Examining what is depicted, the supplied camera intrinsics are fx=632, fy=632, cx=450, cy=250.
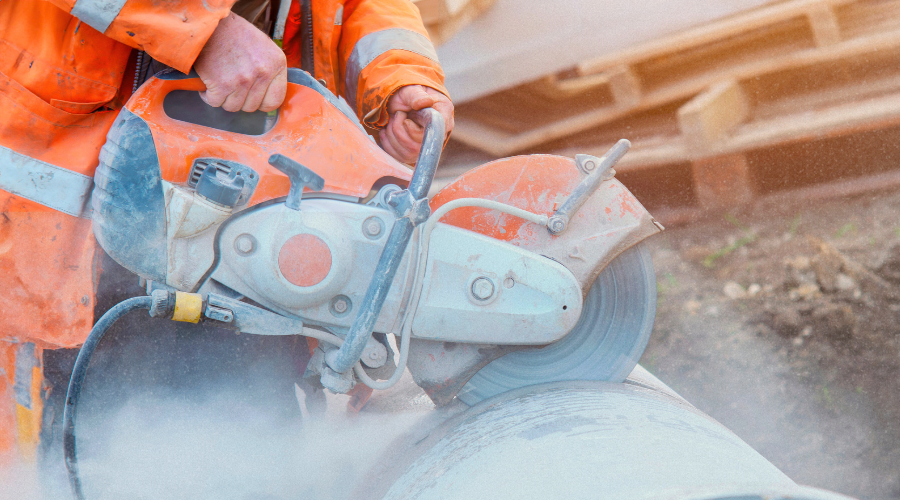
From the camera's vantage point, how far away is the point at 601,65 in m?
2.21

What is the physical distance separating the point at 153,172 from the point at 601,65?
1658mm

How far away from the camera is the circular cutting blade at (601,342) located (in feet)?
3.71

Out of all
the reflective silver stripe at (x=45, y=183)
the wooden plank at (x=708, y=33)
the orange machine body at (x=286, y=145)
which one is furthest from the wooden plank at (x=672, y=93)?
the reflective silver stripe at (x=45, y=183)

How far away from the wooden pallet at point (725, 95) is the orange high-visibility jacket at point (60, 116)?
50.3 inches

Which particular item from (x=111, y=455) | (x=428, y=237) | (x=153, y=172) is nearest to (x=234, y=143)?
(x=153, y=172)

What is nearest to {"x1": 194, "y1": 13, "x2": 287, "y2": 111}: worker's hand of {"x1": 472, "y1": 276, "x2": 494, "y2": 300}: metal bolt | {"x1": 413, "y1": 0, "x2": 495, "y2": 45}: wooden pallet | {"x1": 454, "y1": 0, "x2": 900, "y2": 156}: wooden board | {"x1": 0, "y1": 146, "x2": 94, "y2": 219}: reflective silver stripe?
{"x1": 0, "y1": 146, "x2": 94, "y2": 219}: reflective silver stripe

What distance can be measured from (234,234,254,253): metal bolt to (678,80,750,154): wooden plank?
1618mm

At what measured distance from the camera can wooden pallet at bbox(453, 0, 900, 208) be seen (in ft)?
6.69

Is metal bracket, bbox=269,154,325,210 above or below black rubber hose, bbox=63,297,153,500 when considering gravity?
above

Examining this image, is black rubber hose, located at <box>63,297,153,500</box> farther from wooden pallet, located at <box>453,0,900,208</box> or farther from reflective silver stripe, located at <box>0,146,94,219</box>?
wooden pallet, located at <box>453,0,900,208</box>

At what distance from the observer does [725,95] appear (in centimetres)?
215

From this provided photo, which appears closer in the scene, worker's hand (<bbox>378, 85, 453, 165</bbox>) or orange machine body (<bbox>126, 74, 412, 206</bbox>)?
orange machine body (<bbox>126, 74, 412, 206</bbox>)

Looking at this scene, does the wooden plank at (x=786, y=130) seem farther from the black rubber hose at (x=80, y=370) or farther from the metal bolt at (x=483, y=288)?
the black rubber hose at (x=80, y=370)

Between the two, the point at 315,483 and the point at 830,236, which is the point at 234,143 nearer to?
the point at 315,483
